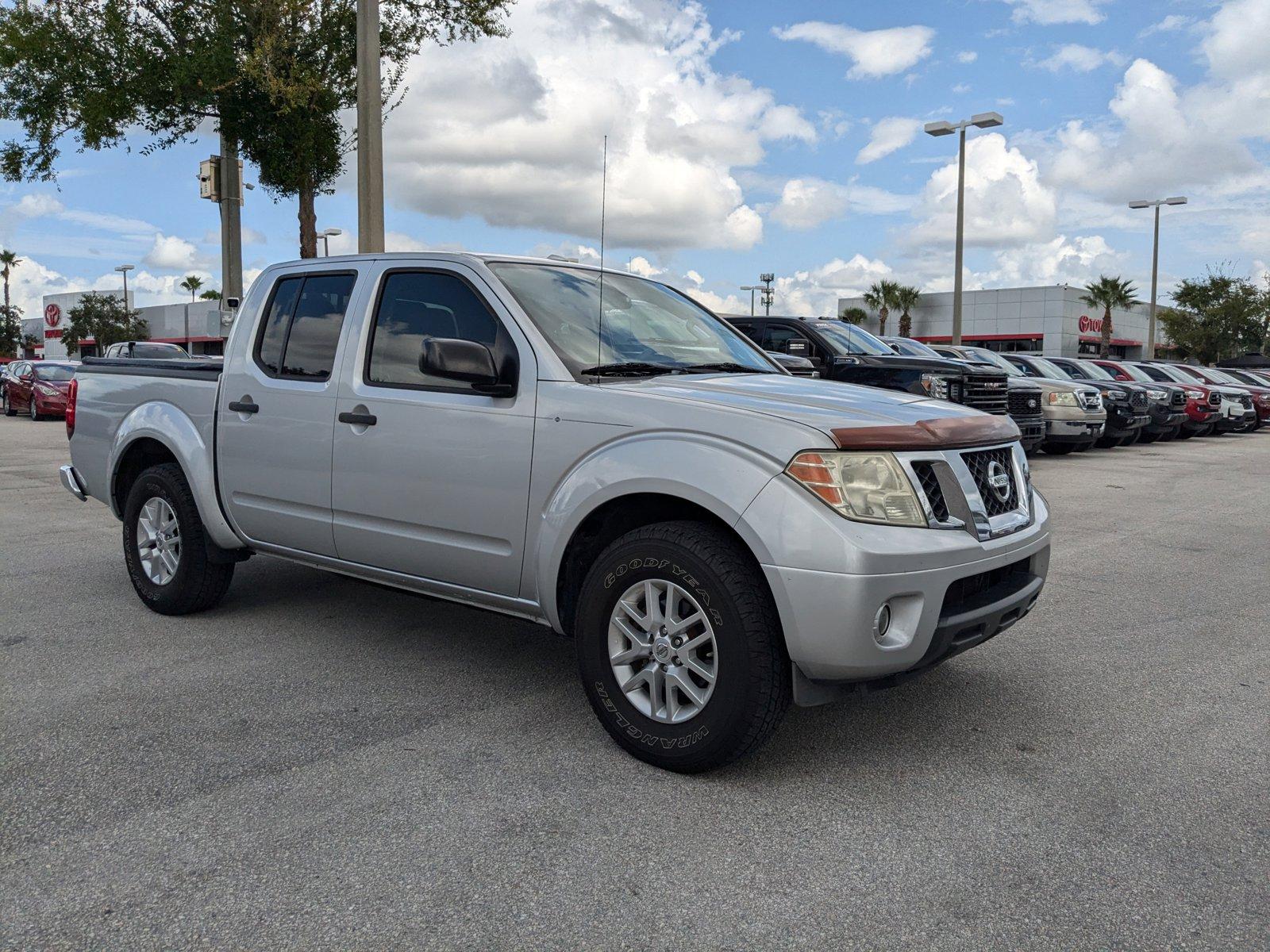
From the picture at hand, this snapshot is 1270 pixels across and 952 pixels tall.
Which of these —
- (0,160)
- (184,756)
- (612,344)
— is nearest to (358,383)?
(612,344)

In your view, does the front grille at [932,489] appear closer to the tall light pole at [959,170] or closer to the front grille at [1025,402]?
the front grille at [1025,402]

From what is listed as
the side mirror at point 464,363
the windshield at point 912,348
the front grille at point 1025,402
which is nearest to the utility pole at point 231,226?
the windshield at point 912,348

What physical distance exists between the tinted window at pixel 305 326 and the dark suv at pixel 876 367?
8.10 m

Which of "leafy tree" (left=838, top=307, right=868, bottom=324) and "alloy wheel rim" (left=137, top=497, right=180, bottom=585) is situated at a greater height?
"leafy tree" (left=838, top=307, right=868, bottom=324)

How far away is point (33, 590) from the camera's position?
6227 mm

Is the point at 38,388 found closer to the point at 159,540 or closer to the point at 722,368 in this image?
the point at 159,540

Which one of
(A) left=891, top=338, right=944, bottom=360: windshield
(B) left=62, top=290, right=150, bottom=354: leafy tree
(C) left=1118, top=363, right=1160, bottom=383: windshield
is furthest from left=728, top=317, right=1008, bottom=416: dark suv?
(B) left=62, top=290, right=150, bottom=354: leafy tree

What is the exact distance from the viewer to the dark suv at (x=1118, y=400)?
18.8m

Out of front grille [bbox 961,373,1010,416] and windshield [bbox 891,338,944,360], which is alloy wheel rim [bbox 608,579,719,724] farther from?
windshield [bbox 891,338,944,360]

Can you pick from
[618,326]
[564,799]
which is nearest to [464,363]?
[618,326]

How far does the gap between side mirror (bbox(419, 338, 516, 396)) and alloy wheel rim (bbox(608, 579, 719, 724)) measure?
999 millimetres

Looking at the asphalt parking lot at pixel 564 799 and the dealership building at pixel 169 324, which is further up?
the dealership building at pixel 169 324

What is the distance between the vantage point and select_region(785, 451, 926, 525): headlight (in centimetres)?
329

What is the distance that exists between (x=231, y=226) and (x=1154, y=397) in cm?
1670
